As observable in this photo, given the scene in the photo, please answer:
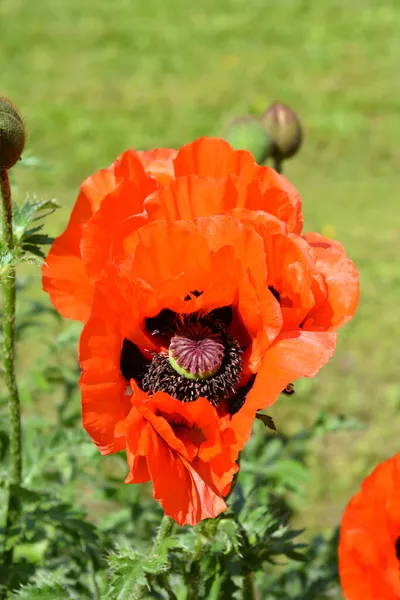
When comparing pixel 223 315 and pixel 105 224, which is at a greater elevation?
pixel 105 224

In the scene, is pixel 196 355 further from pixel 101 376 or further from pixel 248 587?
pixel 248 587

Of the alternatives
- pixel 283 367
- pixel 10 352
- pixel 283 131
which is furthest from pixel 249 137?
pixel 283 367

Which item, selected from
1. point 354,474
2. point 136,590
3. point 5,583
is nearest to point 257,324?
point 136,590

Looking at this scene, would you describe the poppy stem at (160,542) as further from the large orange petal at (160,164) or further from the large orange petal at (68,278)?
the large orange petal at (160,164)

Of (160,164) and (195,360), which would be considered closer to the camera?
(195,360)

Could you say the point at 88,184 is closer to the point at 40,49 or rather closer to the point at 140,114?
the point at 140,114

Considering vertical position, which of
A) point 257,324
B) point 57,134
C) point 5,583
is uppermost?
point 57,134

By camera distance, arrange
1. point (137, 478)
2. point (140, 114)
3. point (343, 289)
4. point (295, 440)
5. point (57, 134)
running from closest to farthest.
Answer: point (137, 478), point (343, 289), point (295, 440), point (57, 134), point (140, 114)
